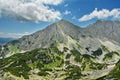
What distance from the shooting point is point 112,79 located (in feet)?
646

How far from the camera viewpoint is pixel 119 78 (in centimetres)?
19688

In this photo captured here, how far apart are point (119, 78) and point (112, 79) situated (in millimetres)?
5934
